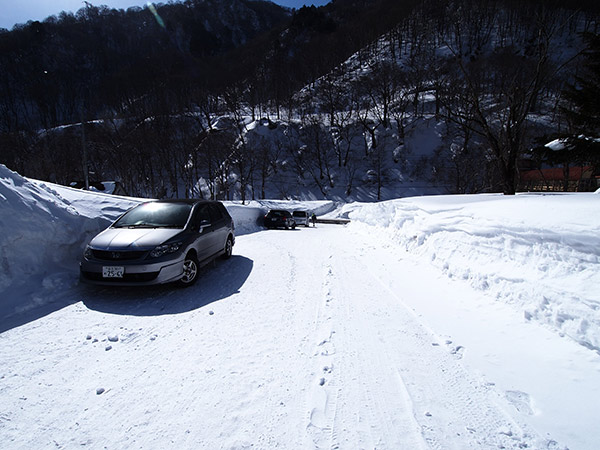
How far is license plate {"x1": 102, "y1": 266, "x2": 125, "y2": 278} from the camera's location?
14.6ft

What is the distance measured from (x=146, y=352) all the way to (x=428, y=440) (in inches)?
115

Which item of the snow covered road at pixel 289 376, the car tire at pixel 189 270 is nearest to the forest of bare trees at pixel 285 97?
the snow covered road at pixel 289 376

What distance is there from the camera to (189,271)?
5.34 m

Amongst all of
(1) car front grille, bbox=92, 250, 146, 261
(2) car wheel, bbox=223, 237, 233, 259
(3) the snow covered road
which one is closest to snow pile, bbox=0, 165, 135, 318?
(3) the snow covered road

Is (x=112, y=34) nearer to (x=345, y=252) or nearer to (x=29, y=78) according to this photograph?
(x=29, y=78)

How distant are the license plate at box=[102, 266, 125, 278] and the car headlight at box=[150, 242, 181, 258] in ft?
1.61

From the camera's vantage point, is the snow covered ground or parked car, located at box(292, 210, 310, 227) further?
parked car, located at box(292, 210, 310, 227)

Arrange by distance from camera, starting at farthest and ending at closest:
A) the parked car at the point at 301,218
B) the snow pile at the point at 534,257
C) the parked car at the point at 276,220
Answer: the parked car at the point at 301,218 → the parked car at the point at 276,220 → the snow pile at the point at 534,257

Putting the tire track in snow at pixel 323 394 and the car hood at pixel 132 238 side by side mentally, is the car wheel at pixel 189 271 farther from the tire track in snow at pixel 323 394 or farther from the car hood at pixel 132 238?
the tire track in snow at pixel 323 394

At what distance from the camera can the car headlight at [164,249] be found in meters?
4.66

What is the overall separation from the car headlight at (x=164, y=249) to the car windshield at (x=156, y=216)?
666mm

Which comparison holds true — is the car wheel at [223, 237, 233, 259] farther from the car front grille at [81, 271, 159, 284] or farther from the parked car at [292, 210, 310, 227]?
the parked car at [292, 210, 310, 227]

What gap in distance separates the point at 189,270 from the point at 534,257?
5.84m

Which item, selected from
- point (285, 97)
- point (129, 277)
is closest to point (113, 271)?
point (129, 277)
